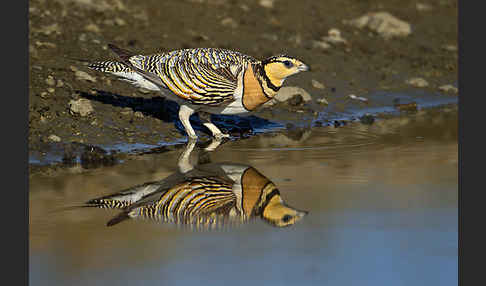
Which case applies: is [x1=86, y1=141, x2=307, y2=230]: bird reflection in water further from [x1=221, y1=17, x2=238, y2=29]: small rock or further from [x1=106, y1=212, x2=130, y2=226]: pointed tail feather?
[x1=221, y1=17, x2=238, y2=29]: small rock

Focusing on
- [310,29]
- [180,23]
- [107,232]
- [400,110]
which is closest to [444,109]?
[400,110]

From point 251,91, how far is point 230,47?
11.5ft

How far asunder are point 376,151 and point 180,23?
506 centimetres

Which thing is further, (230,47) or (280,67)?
(230,47)

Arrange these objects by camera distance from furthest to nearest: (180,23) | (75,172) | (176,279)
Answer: (180,23), (75,172), (176,279)

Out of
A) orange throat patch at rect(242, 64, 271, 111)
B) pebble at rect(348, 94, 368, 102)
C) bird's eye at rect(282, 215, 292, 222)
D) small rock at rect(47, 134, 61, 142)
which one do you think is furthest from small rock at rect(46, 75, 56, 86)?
bird's eye at rect(282, 215, 292, 222)

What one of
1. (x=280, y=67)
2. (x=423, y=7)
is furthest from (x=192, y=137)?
(x=423, y=7)

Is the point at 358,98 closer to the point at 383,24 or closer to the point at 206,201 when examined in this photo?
the point at 383,24

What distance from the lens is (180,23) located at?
42.8 ft

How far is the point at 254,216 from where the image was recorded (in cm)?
664

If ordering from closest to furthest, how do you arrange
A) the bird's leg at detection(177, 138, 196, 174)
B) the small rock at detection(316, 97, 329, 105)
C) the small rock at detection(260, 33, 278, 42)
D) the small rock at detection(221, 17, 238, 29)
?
the bird's leg at detection(177, 138, 196, 174) < the small rock at detection(316, 97, 329, 105) < the small rock at detection(260, 33, 278, 42) < the small rock at detection(221, 17, 238, 29)

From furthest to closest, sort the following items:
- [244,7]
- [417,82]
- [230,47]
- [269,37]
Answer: [244,7] < [269,37] < [417,82] < [230,47]

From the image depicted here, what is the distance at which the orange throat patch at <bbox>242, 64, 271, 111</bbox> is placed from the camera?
8.98 m

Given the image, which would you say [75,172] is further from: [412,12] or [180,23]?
[412,12]
